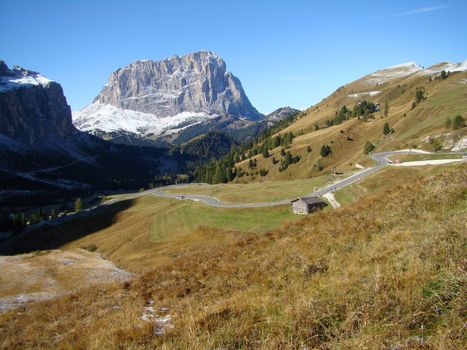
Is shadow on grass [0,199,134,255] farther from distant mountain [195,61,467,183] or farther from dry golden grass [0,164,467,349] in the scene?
dry golden grass [0,164,467,349]

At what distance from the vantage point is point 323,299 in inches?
291

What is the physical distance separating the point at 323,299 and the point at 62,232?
11498 centimetres

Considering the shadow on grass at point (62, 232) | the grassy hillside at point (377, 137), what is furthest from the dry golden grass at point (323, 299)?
the shadow on grass at point (62, 232)

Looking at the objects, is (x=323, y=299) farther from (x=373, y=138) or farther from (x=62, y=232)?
(x=373, y=138)

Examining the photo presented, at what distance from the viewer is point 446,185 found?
16.2 meters

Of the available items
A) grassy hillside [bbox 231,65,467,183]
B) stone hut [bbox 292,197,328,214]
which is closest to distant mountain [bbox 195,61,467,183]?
grassy hillside [bbox 231,65,467,183]

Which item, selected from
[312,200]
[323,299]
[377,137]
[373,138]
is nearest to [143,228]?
[312,200]

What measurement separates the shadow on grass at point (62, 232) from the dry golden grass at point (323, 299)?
89.5m

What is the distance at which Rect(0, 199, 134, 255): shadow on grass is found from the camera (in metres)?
98.2

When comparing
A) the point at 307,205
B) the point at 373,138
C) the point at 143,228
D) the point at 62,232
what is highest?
the point at 373,138

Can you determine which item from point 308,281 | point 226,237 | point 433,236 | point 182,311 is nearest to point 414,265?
point 433,236

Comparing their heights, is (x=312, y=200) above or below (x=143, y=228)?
above

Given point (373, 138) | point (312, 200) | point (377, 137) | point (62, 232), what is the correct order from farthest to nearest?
point (373, 138)
point (377, 137)
point (62, 232)
point (312, 200)

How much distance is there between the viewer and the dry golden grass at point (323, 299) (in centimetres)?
594
